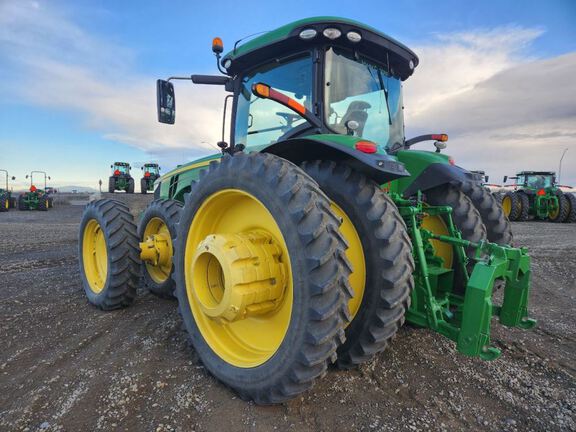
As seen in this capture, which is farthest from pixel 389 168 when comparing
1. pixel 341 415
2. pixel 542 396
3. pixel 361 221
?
pixel 542 396

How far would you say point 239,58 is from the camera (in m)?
3.08

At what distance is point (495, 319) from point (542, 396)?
1285 mm

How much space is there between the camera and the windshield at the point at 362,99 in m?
2.66

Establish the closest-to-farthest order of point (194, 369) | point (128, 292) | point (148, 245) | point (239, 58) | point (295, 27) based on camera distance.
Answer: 1. point (194, 369)
2. point (295, 27)
3. point (239, 58)
4. point (128, 292)
5. point (148, 245)

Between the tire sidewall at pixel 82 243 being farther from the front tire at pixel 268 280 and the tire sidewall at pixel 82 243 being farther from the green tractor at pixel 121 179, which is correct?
the green tractor at pixel 121 179

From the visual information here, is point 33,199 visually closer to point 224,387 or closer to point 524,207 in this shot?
point 224,387

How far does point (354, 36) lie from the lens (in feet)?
8.54

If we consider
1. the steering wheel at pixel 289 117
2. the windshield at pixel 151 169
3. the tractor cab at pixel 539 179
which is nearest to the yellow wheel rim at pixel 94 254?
the steering wheel at pixel 289 117

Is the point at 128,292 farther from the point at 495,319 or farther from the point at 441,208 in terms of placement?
the point at 495,319

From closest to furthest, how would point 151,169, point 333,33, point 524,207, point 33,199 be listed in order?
point 333,33, point 524,207, point 33,199, point 151,169

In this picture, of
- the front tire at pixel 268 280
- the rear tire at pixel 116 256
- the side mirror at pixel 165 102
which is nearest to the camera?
the front tire at pixel 268 280

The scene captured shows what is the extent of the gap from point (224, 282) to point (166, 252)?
181cm

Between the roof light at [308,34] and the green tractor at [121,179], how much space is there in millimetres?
25372

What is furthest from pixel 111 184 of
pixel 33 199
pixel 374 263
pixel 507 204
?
pixel 374 263
